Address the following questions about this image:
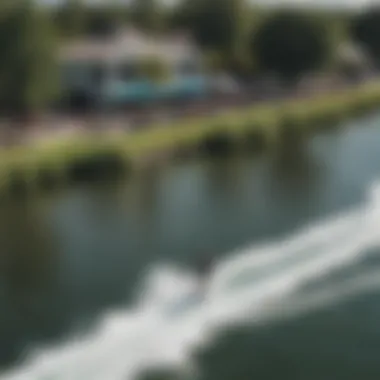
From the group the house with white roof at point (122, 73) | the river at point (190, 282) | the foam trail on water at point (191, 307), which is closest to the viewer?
the foam trail on water at point (191, 307)

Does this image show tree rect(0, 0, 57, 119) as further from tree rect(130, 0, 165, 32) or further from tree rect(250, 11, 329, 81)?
tree rect(130, 0, 165, 32)

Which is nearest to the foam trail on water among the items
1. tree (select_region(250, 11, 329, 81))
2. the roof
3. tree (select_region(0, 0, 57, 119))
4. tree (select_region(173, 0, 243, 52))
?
tree (select_region(0, 0, 57, 119))

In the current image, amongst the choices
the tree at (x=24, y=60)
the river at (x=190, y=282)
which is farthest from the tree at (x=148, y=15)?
the river at (x=190, y=282)

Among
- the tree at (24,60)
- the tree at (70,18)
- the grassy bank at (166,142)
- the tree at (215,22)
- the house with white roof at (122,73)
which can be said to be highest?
the tree at (70,18)

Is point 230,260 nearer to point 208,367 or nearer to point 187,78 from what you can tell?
point 208,367

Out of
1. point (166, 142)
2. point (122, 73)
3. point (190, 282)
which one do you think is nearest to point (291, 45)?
point (122, 73)

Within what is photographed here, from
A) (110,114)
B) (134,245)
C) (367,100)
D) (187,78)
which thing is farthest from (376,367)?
(367,100)

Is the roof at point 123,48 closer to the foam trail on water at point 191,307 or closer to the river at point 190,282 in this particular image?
the river at point 190,282
